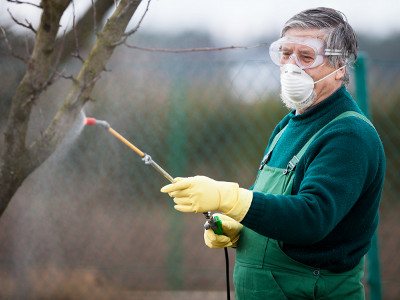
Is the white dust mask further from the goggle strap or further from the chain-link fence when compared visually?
the chain-link fence

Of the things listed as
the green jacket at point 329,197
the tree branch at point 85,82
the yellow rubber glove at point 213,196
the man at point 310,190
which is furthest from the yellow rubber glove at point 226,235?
the tree branch at point 85,82

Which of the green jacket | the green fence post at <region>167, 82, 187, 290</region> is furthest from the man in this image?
the green fence post at <region>167, 82, 187, 290</region>

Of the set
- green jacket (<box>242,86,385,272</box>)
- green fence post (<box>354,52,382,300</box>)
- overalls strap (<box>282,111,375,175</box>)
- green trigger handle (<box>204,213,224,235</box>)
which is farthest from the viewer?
green fence post (<box>354,52,382,300</box>)

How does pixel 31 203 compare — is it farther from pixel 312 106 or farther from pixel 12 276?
pixel 312 106

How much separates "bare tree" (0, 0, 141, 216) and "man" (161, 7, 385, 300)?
1.55 feet

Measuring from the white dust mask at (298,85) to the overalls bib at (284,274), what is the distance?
138 millimetres

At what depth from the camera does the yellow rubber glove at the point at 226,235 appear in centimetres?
191

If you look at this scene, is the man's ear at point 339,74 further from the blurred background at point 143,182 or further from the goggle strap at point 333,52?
the blurred background at point 143,182

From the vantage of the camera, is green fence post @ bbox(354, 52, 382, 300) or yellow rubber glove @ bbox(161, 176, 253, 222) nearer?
yellow rubber glove @ bbox(161, 176, 253, 222)

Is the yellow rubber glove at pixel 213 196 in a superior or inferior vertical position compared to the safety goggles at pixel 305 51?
inferior

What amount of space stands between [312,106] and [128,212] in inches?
75.9

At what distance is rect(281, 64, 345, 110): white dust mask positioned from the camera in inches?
67.2

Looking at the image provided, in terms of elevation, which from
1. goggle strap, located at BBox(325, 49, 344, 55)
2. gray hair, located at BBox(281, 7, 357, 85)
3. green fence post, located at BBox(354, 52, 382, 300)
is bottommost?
green fence post, located at BBox(354, 52, 382, 300)

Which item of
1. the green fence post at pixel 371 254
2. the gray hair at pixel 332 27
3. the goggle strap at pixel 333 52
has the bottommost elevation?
the green fence post at pixel 371 254
